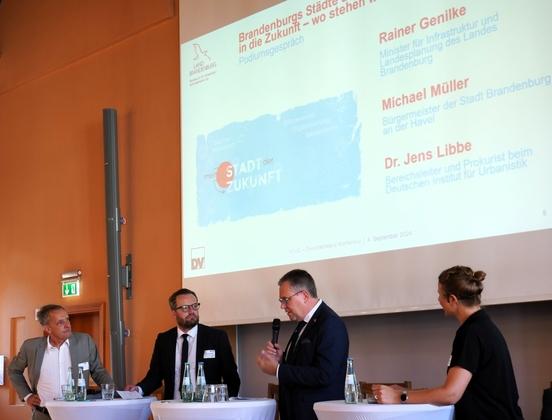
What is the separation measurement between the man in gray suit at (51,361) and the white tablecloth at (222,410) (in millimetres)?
1924

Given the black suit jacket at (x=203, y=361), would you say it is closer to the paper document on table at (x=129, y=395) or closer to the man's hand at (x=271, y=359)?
the paper document on table at (x=129, y=395)

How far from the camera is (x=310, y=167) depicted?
5.33m

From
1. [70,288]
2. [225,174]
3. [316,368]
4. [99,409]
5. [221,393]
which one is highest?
[225,174]

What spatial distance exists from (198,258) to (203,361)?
1.13m

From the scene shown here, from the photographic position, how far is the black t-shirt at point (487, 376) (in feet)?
10.9

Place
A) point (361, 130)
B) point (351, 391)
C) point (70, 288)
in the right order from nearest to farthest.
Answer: point (351, 391), point (361, 130), point (70, 288)

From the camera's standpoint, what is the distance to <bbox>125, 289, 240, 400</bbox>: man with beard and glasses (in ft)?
16.8

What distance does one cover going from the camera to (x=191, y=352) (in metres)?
5.19

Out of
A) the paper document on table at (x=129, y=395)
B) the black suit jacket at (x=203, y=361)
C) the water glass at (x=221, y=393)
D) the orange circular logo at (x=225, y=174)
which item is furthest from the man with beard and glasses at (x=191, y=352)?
the orange circular logo at (x=225, y=174)

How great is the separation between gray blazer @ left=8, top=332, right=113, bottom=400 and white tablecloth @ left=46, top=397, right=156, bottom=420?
1.07 metres

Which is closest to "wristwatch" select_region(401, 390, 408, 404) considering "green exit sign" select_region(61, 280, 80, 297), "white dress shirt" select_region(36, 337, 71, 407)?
"white dress shirt" select_region(36, 337, 71, 407)

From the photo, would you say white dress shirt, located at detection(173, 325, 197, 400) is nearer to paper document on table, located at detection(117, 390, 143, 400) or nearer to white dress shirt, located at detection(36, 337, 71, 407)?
paper document on table, located at detection(117, 390, 143, 400)

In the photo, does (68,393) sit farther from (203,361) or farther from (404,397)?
(404,397)

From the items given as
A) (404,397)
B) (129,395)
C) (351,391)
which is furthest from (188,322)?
(404,397)
